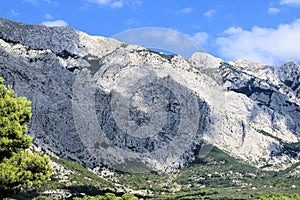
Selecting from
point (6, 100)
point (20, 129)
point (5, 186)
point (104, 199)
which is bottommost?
point (104, 199)

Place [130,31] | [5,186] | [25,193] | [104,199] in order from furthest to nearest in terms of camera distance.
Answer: [25,193] < [104,199] < [130,31] < [5,186]

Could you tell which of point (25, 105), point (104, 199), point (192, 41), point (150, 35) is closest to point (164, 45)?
point (150, 35)

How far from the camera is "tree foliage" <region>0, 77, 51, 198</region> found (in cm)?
2522

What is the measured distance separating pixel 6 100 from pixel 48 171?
5.45 m

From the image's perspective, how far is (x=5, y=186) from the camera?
82.8 ft

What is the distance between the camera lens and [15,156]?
26281 mm

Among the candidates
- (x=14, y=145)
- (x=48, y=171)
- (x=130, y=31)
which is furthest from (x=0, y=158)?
(x=130, y=31)

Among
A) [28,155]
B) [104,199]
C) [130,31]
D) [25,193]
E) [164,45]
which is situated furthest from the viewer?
[25,193]

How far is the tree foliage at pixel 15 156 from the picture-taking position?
2522cm

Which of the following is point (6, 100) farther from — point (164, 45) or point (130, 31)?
point (130, 31)

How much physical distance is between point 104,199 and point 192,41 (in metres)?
48.7

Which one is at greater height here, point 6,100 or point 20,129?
point 6,100

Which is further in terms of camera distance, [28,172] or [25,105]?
[25,105]

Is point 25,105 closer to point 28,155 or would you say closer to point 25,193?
point 28,155
